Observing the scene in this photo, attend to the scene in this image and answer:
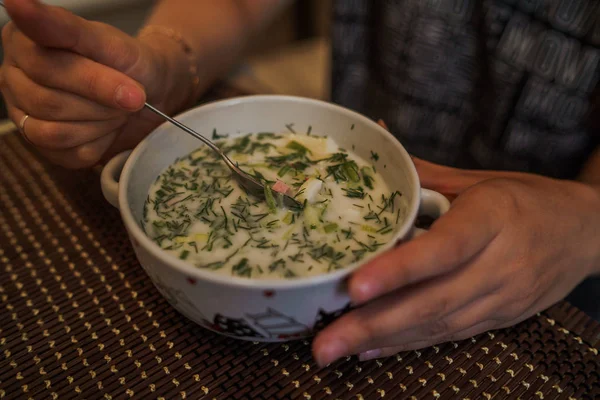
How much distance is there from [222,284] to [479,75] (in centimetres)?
81

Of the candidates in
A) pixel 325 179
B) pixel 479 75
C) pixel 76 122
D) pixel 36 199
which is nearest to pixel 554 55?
pixel 479 75

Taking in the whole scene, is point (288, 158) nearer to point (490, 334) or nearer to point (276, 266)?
point (276, 266)

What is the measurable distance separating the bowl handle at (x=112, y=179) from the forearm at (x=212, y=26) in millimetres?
289

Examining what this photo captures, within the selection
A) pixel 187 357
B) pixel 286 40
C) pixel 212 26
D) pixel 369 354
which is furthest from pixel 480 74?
pixel 286 40

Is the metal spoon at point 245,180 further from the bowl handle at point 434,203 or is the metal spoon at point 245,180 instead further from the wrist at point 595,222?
the wrist at point 595,222

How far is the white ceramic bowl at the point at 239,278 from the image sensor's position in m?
0.53

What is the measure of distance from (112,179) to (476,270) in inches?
19.2

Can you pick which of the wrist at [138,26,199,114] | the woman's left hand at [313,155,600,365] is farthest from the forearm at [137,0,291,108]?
the woman's left hand at [313,155,600,365]

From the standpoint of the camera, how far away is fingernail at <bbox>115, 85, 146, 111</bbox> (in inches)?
27.4

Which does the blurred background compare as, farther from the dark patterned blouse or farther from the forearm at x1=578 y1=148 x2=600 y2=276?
the forearm at x1=578 y1=148 x2=600 y2=276

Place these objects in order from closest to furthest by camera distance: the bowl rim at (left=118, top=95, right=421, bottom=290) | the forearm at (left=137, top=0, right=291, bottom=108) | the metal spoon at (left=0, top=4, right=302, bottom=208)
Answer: the bowl rim at (left=118, top=95, right=421, bottom=290) → the metal spoon at (left=0, top=4, right=302, bottom=208) → the forearm at (left=137, top=0, right=291, bottom=108)

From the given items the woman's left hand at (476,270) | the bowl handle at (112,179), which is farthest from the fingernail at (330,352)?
the bowl handle at (112,179)

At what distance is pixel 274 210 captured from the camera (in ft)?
2.41

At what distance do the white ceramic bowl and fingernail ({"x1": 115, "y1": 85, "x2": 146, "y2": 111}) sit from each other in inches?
2.3
